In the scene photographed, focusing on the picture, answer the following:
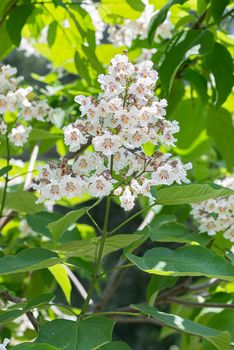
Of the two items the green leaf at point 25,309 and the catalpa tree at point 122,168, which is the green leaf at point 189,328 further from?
the green leaf at point 25,309

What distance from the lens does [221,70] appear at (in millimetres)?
1755

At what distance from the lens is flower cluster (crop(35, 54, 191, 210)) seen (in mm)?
1229

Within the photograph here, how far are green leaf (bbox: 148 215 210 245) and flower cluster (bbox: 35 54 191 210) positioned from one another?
240 millimetres

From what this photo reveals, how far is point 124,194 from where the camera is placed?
4.06 feet

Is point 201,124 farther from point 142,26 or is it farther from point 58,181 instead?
point 58,181

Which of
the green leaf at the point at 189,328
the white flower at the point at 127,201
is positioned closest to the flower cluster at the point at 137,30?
the white flower at the point at 127,201

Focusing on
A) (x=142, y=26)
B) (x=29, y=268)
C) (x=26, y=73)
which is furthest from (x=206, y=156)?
(x=26, y=73)

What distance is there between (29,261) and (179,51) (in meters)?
0.70

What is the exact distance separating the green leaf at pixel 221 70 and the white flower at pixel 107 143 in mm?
580

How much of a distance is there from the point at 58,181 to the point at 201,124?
108 cm

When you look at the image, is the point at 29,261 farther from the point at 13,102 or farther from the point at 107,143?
the point at 13,102

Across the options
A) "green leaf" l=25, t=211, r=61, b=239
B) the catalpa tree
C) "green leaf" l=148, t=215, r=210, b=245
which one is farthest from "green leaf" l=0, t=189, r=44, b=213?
"green leaf" l=148, t=215, r=210, b=245

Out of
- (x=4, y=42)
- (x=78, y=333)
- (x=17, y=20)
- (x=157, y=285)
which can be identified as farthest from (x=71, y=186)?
(x=4, y=42)

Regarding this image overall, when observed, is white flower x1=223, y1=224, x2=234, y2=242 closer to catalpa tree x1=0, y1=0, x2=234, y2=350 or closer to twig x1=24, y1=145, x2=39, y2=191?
catalpa tree x1=0, y1=0, x2=234, y2=350
